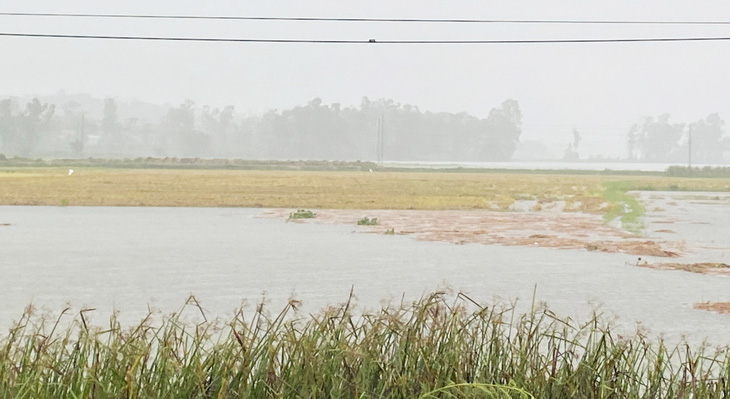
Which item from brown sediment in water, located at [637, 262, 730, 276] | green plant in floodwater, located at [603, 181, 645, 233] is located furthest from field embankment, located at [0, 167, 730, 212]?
brown sediment in water, located at [637, 262, 730, 276]

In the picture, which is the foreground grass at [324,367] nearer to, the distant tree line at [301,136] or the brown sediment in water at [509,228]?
the brown sediment in water at [509,228]

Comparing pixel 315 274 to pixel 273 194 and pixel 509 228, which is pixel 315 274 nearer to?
pixel 509 228

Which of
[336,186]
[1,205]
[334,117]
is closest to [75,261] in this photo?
[1,205]

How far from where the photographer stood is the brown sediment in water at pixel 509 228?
15.7 m

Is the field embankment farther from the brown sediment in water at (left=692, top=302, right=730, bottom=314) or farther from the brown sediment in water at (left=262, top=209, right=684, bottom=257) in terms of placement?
the brown sediment in water at (left=692, top=302, right=730, bottom=314)

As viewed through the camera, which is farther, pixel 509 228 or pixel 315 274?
pixel 509 228

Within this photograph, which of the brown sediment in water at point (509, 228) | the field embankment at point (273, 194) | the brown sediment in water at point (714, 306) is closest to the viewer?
the brown sediment in water at point (714, 306)

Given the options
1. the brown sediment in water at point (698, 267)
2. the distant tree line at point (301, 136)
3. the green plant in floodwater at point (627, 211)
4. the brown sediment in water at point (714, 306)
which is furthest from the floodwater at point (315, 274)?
the distant tree line at point (301, 136)

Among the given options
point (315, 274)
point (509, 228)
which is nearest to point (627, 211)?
point (509, 228)

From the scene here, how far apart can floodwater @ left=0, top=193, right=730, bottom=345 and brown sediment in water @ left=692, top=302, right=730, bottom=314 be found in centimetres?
19

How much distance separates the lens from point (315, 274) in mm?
11094

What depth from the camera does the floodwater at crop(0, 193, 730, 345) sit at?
8.70 m

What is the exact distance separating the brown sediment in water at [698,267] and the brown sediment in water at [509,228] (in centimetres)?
136

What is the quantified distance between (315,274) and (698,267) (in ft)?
15.7
